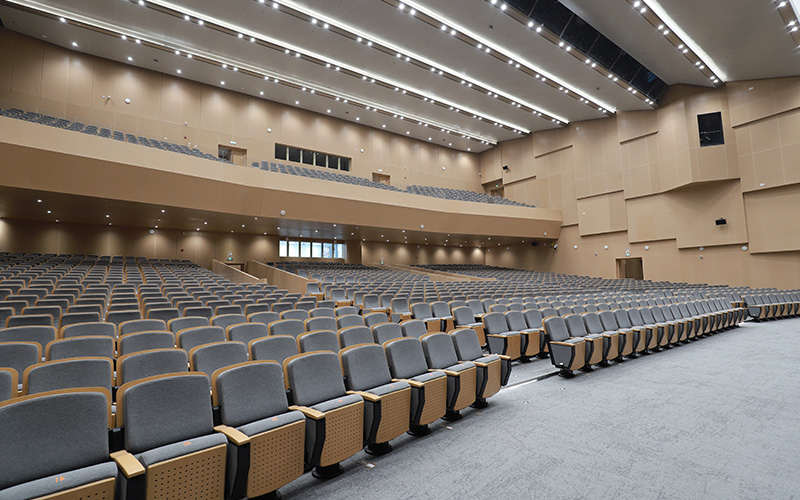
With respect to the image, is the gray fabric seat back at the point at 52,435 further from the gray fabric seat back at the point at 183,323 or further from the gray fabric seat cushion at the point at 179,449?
the gray fabric seat back at the point at 183,323

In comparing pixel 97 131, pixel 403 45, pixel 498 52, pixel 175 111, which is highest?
pixel 403 45

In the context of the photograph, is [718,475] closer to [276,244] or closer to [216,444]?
[216,444]

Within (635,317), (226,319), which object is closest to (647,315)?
(635,317)

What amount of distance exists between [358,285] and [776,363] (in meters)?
7.40

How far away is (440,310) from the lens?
6.48 metres

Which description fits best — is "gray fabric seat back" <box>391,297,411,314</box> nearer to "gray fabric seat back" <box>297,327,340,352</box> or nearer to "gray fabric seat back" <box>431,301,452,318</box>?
"gray fabric seat back" <box>431,301,452,318</box>

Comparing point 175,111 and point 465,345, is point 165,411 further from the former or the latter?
point 175,111

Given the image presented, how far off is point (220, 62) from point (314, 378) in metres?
13.7

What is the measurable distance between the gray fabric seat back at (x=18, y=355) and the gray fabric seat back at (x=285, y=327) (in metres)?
1.65

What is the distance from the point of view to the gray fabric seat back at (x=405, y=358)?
121 inches

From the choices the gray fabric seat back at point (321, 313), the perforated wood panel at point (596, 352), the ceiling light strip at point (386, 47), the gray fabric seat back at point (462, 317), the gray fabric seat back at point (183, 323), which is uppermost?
the ceiling light strip at point (386, 47)

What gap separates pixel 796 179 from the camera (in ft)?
39.0

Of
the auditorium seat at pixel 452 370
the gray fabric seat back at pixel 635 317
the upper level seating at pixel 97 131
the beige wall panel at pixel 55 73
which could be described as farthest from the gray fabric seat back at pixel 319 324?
the beige wall panel at pixel 55 73

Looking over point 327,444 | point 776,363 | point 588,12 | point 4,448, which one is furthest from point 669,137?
point 4,448
